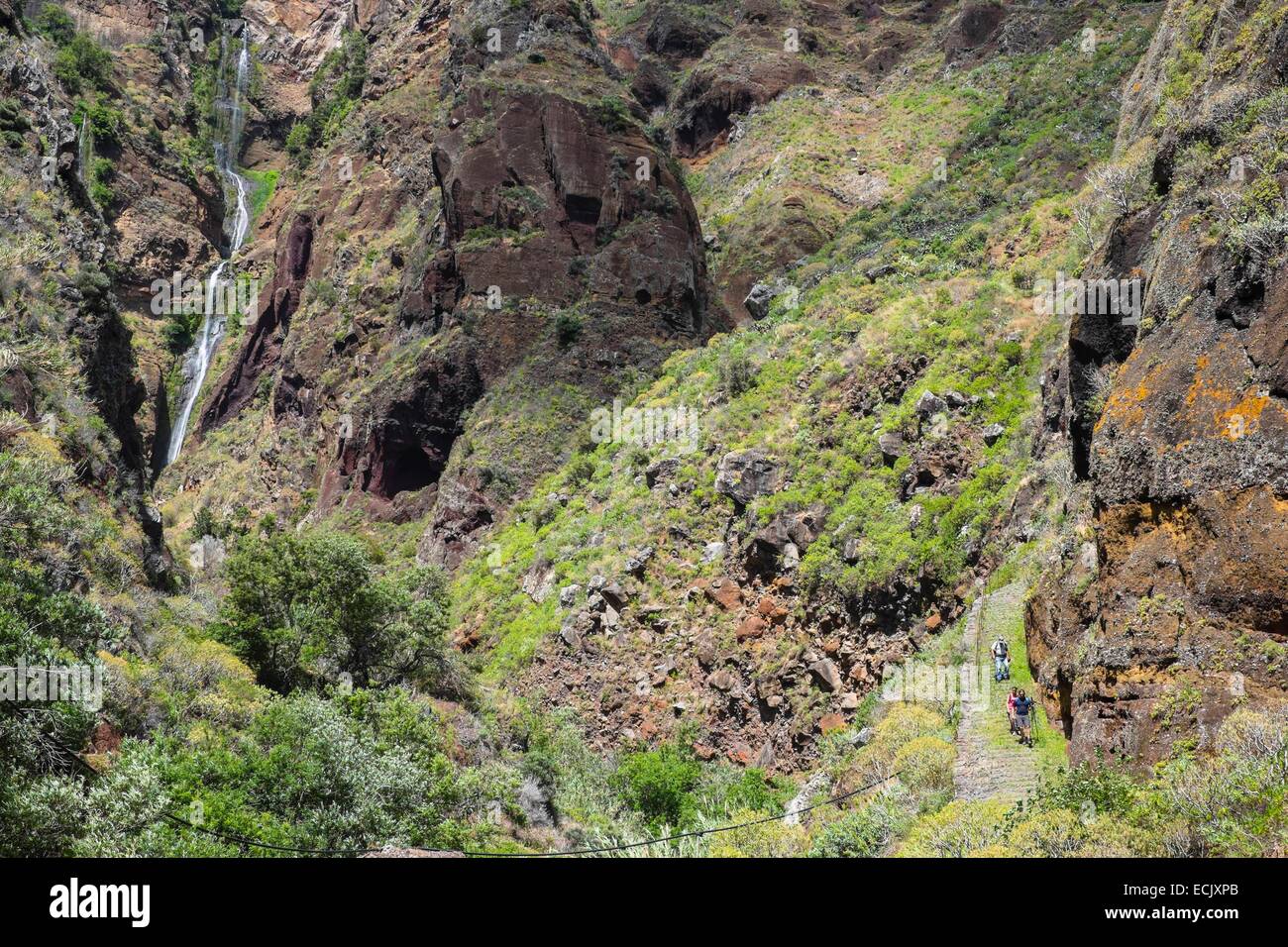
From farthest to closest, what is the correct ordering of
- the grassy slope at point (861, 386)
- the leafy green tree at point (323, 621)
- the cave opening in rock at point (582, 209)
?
the cave opening in rock at point (582, 209)
the leafy green tree at point (323, 621)
the grassy slope at point (861, 386)

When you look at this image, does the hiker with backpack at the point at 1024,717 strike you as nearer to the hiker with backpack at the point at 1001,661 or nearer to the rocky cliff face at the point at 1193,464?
the rocky cliff face at the point at 1193,464

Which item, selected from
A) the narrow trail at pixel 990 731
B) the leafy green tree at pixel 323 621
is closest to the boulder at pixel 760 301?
the leafy green tree at pixel 323 621

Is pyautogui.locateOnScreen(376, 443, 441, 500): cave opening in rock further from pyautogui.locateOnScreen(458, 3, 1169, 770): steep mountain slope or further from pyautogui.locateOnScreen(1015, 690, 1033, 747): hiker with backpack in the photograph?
pyautogui.locateOnScreen(1015, 690, 1033, 747): hiker with backpack

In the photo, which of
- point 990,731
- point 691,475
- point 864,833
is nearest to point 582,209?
point 691,475

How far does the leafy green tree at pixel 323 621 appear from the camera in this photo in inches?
857

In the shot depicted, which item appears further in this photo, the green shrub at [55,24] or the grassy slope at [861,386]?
the green shrub at [55,24]

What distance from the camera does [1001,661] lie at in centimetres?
1241

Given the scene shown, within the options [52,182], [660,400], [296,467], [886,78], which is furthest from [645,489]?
[886,78]

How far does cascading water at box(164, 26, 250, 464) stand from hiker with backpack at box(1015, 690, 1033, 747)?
236 feet

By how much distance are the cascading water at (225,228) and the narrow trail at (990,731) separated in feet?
228

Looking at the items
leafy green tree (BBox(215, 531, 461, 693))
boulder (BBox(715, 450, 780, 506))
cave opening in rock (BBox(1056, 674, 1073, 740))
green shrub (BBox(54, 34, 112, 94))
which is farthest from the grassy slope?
green shrub (BBox(54, 34, 112, 94))

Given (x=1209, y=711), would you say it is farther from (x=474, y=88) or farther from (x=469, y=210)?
(x=474, y=88)

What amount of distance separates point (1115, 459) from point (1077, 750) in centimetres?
307

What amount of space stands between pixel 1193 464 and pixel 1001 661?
189 inches
